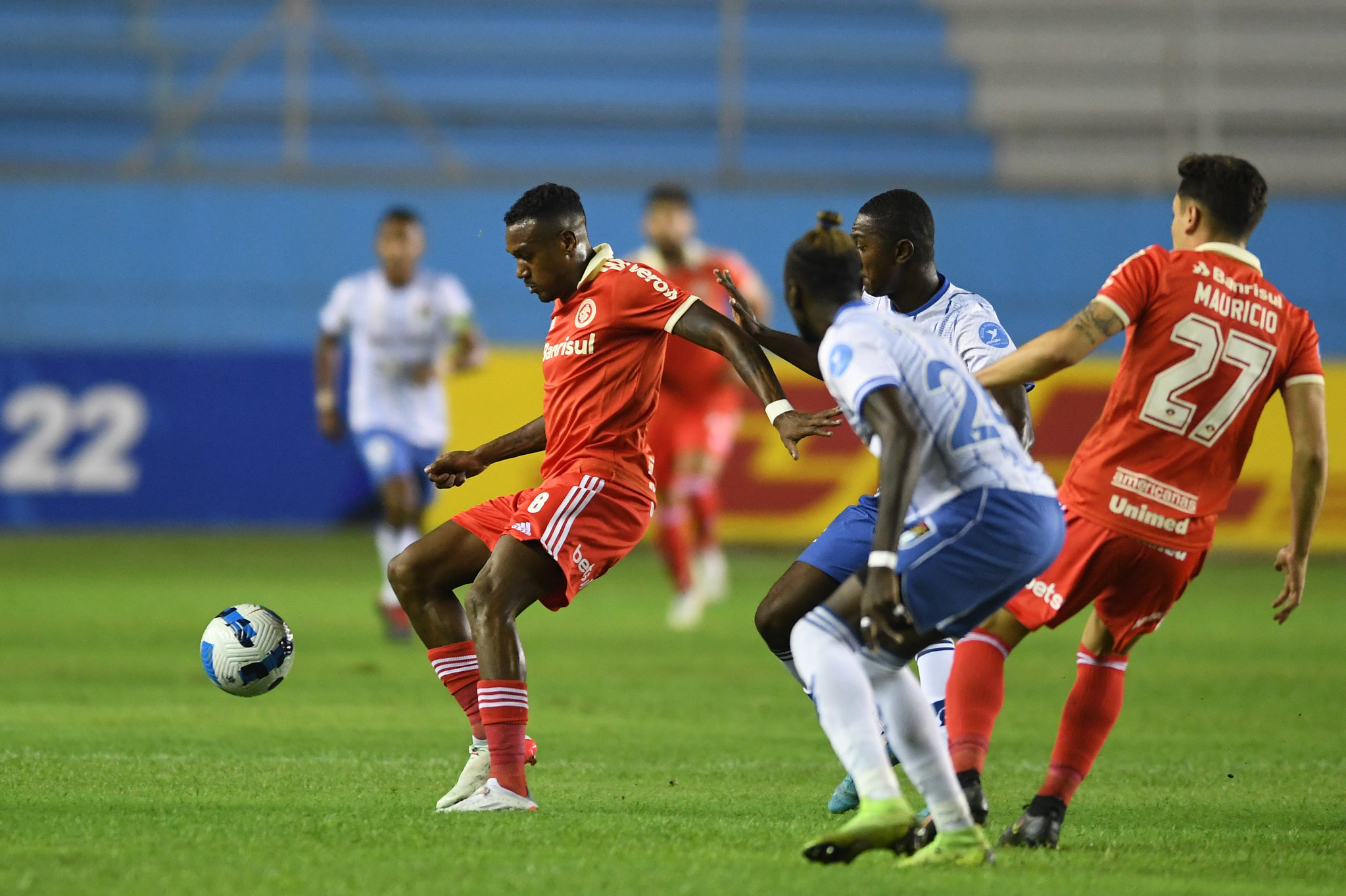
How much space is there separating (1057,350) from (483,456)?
2.23 metres

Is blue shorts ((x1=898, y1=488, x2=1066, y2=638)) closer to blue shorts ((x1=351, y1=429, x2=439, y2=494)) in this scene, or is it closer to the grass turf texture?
the grass turf texture

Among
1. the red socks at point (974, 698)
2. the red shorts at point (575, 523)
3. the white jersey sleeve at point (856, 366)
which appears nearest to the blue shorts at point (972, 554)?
the white jersey sleeve at point (856, 366)

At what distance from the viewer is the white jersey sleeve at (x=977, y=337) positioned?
553 centimetres

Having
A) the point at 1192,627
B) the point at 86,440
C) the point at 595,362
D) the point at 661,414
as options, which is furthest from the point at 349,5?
the point at 595,362

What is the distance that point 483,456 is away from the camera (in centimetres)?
629

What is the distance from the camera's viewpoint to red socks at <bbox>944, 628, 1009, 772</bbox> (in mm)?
5219

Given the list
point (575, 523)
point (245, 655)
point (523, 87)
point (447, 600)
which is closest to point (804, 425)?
point (575, 523)

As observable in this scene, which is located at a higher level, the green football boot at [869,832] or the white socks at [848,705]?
the white socks at [848,705]

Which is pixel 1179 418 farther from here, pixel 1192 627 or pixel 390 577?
pixel 1192 627

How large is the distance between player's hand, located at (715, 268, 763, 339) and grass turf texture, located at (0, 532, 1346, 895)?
1.53 m

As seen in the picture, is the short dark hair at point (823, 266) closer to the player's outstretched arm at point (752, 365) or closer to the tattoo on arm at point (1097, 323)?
the player's outstretched arm at point (752, 365)

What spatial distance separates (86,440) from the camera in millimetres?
16781

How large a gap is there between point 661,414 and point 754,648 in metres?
2.68

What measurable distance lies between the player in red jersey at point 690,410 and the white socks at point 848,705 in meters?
7.69
